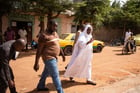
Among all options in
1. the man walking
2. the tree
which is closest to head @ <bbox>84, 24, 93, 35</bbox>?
the man walking

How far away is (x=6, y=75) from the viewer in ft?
13.4

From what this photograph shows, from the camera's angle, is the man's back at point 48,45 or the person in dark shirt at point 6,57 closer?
the person in dark shirt at point 6,57

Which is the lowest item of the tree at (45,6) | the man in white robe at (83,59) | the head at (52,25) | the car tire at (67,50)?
the car tire at (67,50)

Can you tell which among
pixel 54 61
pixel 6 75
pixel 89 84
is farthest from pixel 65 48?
pixel 6 75

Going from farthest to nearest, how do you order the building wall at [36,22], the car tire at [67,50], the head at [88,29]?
the building wall at [36,22], the car tire at [67,50], the head at [88,29]

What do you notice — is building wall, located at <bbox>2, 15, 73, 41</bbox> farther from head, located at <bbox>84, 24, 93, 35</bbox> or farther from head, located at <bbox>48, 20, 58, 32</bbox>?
head, located at <bbox>48, 20, 58, 32</bbox>

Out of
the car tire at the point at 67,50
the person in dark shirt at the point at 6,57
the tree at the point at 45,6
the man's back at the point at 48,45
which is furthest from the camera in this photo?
the tree at the point at 45,6

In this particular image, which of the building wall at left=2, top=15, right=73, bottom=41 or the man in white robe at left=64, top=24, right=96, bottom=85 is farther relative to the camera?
the building wall at left=2, top=15, right=73, bottom=41

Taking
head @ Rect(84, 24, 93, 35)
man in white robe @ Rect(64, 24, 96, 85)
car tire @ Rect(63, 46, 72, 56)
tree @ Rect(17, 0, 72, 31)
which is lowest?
car tire @ Rect(63, 46, 72, 56)

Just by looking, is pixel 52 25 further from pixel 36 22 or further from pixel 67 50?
pixel 36 22

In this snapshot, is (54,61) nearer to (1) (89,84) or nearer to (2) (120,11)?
(1) (89,84)

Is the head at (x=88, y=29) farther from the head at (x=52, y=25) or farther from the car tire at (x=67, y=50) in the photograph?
the car tire at (x=67, y=50)

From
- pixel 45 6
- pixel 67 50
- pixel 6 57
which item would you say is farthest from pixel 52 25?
pixel 45 6

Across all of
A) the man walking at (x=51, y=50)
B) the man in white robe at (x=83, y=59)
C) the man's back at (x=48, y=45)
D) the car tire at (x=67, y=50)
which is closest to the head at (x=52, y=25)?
the man walking at (x=51, y=50)
